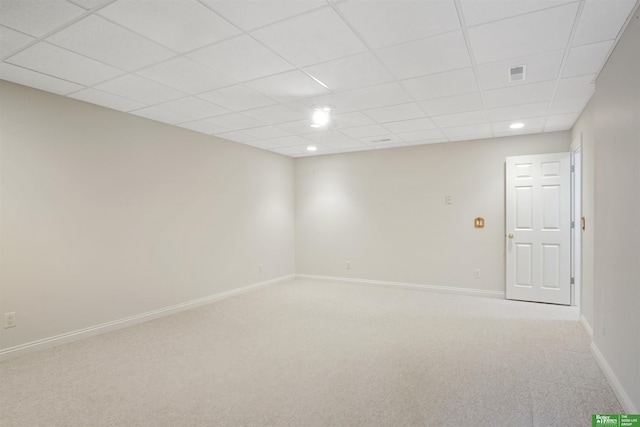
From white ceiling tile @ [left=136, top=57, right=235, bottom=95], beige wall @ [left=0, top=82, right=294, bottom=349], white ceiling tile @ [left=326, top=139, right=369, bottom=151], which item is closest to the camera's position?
white ceiling tile @ [left=136, top=57, right=235, bottom=95]

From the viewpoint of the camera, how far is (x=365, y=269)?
6270 millimetres

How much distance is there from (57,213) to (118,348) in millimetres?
1465

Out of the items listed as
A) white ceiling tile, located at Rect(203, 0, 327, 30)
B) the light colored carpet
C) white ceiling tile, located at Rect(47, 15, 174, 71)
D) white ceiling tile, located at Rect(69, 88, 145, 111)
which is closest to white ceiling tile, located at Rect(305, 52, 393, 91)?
white ceiling tile, located at Rect(203, 0, 327, 30)

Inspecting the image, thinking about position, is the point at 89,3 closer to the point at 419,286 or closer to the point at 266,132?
the point at 266,132

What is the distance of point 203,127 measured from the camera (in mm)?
4641

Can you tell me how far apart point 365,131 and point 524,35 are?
8.72ft

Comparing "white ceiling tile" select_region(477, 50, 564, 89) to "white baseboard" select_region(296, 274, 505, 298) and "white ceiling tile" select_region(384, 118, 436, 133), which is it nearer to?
"white ceiling tile" select_region(384, 118, 436, 133)

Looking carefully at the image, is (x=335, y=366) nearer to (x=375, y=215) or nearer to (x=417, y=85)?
(x=417, y=85)

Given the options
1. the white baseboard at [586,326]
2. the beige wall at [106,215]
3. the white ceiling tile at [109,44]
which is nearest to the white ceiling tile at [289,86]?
the white ceiling tile at [109,44]

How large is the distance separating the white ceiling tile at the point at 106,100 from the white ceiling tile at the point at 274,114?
3.93 ft

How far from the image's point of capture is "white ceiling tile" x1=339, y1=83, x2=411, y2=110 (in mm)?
3224

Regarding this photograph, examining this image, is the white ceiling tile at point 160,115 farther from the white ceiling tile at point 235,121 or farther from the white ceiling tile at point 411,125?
the white ceiling tile at point 411,125

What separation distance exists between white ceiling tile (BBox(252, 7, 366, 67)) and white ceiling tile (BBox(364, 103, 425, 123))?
1.38 meters

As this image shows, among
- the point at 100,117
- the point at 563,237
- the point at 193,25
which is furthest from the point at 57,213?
the point at 563,237
